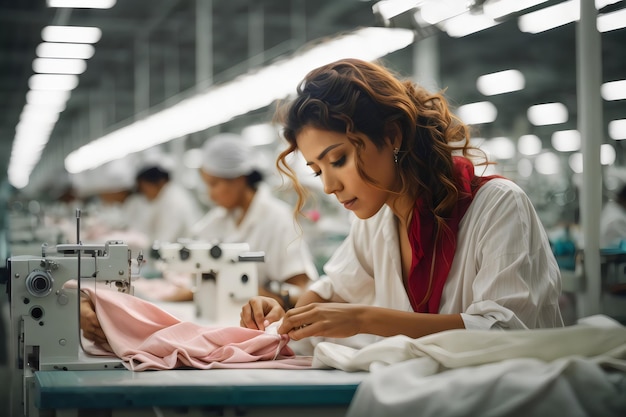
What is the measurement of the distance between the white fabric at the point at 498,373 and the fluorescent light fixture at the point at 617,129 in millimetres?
1063

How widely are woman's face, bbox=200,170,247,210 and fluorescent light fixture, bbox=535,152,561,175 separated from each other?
2.29 meters

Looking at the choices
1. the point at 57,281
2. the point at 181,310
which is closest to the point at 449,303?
the point at 57,281

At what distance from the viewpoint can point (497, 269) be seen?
1.91m

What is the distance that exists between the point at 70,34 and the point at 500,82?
397 cm

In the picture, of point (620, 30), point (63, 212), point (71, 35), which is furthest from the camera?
point (63, 212)

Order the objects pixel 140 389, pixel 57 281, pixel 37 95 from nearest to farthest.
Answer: pixel 140 389 < pixel 57 281 < pixel 37 95

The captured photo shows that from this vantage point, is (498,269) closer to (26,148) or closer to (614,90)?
(614,90)

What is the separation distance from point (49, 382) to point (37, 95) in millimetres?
9502

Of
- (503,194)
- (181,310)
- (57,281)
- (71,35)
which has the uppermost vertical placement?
(71,35)

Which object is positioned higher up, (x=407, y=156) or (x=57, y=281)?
(x=407, y=156)

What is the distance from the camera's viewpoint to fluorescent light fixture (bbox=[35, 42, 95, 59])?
24.6ft

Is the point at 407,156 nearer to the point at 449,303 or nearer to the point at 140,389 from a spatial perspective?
the point at 449,303

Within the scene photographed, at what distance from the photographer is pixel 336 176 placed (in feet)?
6.75

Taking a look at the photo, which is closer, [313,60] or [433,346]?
[433,346]
